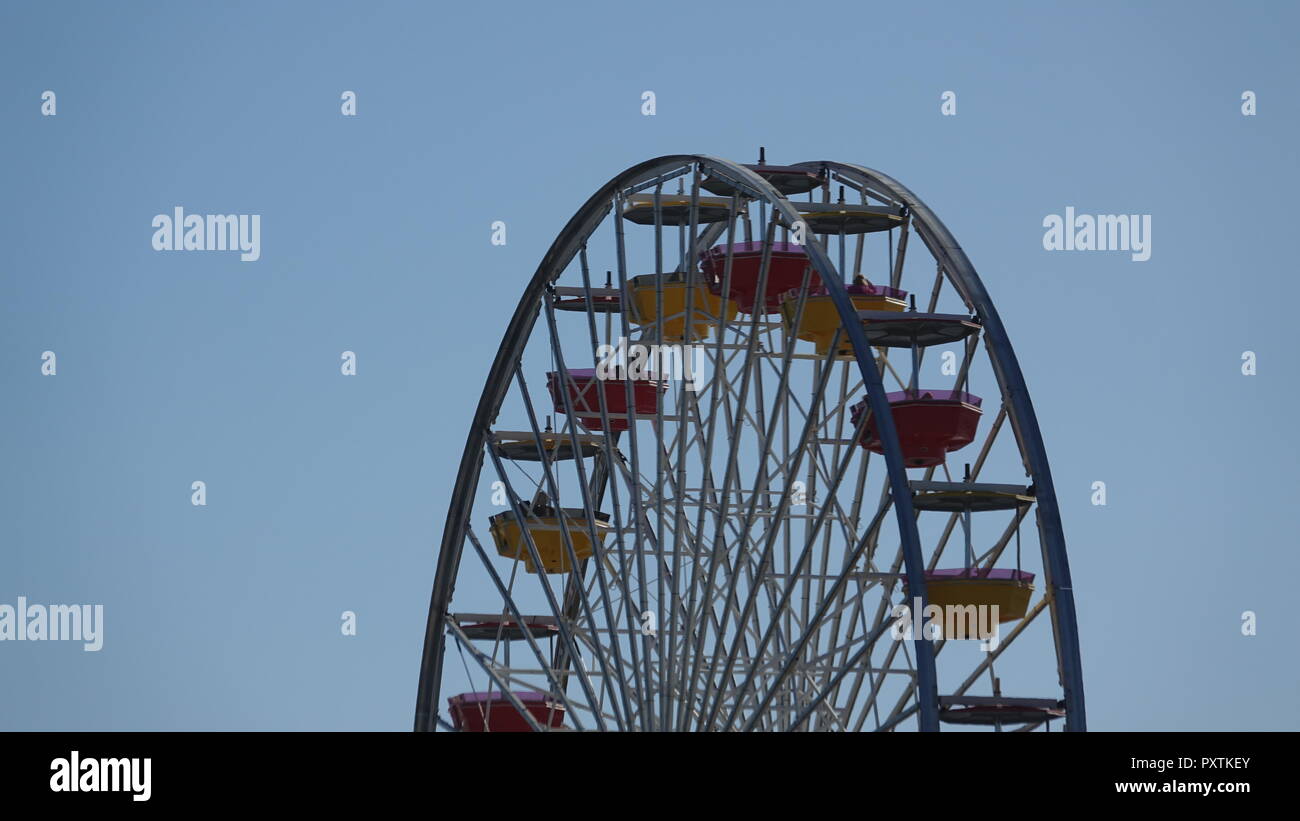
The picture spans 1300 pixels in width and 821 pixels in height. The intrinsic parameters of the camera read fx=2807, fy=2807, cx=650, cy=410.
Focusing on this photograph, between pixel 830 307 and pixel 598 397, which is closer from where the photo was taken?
pixel 830 307

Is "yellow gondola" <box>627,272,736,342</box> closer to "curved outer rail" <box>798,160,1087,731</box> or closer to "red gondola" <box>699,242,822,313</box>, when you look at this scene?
"red gondola" <box>699,242,822,313</box>

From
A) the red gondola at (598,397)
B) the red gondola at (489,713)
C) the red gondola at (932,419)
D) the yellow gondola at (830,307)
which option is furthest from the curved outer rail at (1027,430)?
the red gondola at (489,713)

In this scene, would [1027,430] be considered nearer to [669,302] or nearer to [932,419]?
[932,419]

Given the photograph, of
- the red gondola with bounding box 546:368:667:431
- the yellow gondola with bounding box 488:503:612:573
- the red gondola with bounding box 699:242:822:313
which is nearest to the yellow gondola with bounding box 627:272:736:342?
the red gondola with bounding box 699:242:822:313

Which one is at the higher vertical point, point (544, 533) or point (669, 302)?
point (669, 302)

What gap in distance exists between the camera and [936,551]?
35312 mm

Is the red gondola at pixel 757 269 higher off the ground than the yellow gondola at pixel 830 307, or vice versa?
the red gondola at pixel 757 269

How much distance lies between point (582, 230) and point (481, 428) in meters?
3.94

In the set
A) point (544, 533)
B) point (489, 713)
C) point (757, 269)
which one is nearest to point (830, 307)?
point (757, 269)

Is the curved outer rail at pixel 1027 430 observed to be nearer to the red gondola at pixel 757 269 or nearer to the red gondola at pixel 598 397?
the red gondola at pixel 757 269

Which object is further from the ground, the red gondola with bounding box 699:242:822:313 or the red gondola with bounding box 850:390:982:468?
the red gondola with bounding box 699:242:822:313

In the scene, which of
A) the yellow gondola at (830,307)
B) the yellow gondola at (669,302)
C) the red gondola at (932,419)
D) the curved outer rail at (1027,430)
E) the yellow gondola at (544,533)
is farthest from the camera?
the yellow gondola at (544,533)
